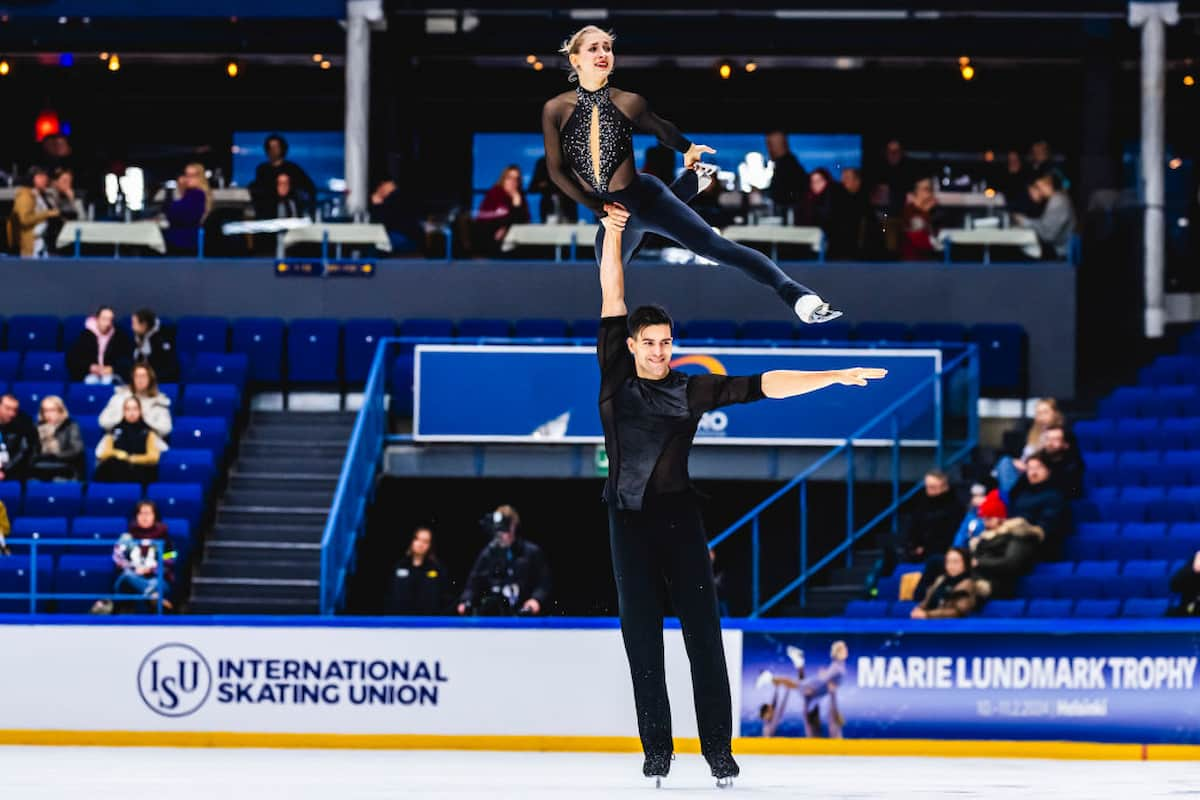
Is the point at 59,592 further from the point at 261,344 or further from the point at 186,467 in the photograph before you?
the point at 261,344

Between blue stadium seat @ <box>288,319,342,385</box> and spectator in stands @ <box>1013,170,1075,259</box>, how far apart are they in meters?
5.86

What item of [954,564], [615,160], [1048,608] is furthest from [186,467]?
[615,160]

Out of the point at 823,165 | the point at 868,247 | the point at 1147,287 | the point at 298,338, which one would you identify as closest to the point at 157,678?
the point at 298,338

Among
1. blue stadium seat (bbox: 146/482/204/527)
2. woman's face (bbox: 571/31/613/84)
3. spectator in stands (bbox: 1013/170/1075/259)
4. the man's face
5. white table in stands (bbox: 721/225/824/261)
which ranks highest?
spectator in stands (bbox: 1013/170/1075/259)

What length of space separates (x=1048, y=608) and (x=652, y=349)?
6090 millimetres

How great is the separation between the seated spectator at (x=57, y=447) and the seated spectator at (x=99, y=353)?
1.18m

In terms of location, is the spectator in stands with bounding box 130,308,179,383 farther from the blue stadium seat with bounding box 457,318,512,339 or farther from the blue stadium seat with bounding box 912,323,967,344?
the blue stadium seat with bounding box 912,323,967,344

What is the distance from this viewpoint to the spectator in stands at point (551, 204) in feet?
58.3

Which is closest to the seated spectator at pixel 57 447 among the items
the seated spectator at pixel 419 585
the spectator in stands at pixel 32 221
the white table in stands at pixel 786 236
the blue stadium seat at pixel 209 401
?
the blue stadium seat at pixel 209 401

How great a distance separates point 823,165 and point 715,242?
16.6 metres

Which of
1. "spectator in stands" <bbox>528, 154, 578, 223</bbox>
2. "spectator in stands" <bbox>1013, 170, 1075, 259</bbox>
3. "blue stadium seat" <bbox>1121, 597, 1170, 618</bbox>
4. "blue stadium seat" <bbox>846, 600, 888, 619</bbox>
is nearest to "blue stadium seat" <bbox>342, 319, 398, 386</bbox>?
"spectator in stands" <bbox>528, 154, 578, 223</bbox>

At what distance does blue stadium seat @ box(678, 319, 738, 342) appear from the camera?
1689 centimetres

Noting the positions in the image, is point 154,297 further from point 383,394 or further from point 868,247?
point 868,247

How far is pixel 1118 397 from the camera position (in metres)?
16.5
